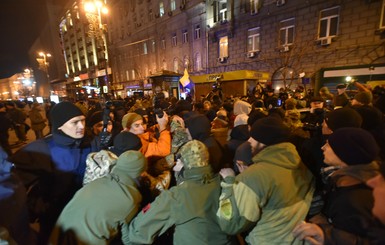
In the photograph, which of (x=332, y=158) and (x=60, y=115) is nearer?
(x=332, y=158)

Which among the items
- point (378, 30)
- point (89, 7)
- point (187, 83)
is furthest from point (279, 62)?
point (89, 7)

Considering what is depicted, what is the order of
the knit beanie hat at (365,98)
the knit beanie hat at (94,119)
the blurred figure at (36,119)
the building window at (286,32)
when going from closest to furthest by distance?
the knit beanie hat at (365,98) → the knit beanie hat at (94,119) → the blurred figure at (36,119) → the building window at (286,32)

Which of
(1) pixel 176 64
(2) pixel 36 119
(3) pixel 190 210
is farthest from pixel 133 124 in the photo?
(1) pixel 176 64

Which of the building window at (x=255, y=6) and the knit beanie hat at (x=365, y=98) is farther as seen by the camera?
the building window at (x=255, y=6)

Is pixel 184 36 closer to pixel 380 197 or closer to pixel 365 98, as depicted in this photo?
pixel 365 98

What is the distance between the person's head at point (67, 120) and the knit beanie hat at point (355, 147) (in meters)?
2.76

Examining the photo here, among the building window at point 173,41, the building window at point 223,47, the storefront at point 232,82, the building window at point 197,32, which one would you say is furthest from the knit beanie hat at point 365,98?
the building window at point 173,41

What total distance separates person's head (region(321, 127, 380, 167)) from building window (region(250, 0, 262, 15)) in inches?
750

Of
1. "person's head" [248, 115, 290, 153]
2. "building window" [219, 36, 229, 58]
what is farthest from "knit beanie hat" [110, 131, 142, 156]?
"building window" [219, 36, 229, 58]

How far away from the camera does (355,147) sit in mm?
1507

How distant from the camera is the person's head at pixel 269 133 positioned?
1.92 m

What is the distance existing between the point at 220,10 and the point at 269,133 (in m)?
21.9

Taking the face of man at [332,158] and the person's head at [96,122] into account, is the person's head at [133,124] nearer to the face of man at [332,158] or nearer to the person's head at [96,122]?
the person's head at [96,122]

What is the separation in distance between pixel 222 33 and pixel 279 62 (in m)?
6.98
